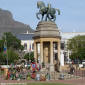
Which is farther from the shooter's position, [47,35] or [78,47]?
[78,47]

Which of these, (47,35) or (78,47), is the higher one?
(78,47)

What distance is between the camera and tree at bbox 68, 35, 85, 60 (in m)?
97.6

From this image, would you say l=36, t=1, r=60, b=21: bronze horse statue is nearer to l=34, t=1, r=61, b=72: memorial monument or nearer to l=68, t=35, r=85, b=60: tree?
l=34, t=1, r=61, b=72: memorial monument

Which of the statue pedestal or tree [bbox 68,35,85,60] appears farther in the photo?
tree [bbox 68,35,85,60]

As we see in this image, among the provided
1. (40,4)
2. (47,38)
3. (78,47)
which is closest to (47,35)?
(47,38)

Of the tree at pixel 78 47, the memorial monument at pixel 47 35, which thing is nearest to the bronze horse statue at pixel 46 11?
the memorial monument at pixel 47 35

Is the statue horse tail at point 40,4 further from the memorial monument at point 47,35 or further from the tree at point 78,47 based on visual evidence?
the tree at point 78,47

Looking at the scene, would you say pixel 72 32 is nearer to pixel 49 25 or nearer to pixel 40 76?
pixel 49 25

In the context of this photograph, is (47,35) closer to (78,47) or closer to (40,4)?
(40,4)

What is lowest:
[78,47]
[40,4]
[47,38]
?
[47,38]

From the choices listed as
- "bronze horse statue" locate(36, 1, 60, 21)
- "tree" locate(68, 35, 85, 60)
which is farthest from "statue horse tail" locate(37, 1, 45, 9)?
"tree" locate(68, 35, 85, 60)

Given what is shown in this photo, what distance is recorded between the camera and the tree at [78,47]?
9756 cm

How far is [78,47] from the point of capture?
100 meters

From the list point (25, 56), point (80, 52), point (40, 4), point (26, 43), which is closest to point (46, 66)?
point (40, 4)
